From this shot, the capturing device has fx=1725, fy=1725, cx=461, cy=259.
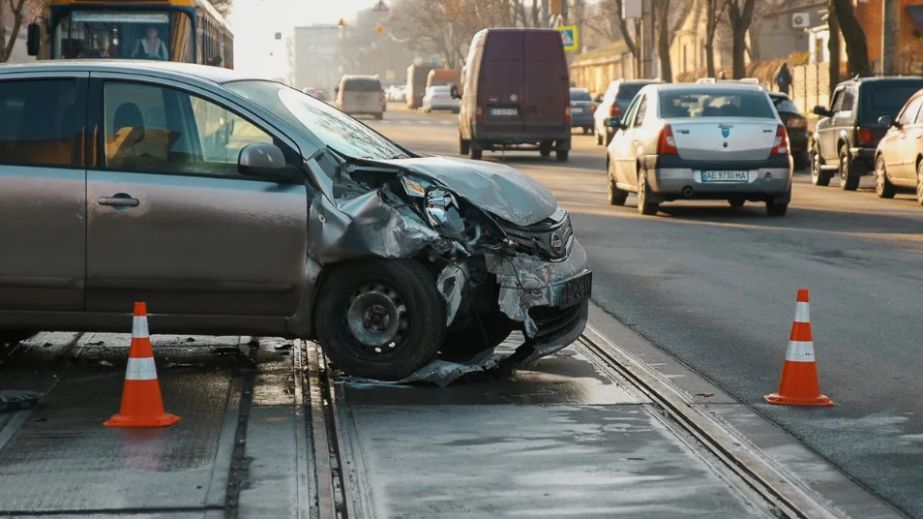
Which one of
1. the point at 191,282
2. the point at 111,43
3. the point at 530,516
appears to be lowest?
the point at 530,516

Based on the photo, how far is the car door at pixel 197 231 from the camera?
333 inches

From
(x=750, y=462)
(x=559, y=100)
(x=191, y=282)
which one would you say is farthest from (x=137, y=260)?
(x=559, y=100)

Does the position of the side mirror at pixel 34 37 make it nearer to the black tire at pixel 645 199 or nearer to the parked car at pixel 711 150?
the parked car at pixel 711 150

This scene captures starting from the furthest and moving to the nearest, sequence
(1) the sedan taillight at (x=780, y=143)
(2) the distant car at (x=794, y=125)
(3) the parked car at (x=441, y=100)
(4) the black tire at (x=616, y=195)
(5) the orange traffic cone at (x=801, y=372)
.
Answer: (3) the parked car at (x=441, y=100)
(2) the distant car at (x=794, y=125)
(4) the black tire at (x=616, y=195)
(1) the sedan taillight at (x=780, y=143)
(5) the orange traffic cone at (x=801, y=372)

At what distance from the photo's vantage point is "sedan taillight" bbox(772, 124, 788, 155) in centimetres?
2002

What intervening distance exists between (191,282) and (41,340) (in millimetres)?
2127

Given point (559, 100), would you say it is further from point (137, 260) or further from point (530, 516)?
point (530, 516)

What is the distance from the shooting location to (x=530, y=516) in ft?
19.0

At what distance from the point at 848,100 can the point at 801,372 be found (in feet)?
61.9

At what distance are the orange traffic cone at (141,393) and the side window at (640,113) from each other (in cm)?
1394

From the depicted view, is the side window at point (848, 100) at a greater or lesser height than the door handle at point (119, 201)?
greater

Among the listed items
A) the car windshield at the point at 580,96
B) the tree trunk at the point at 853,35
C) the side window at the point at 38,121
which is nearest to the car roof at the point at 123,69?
the side window at the point at 38,121

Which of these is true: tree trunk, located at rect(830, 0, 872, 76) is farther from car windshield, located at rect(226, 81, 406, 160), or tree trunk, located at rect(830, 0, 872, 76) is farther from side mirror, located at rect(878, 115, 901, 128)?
car windshield, located at rect(226, 81, 406, 160)

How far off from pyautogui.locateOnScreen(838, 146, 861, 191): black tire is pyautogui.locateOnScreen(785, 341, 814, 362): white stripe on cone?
18.3 m
